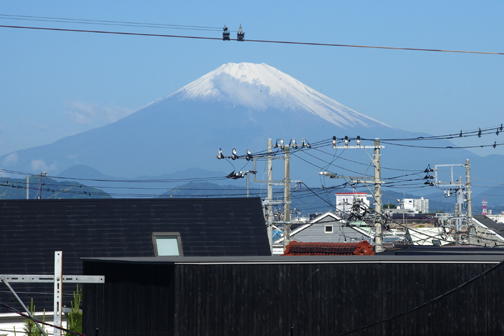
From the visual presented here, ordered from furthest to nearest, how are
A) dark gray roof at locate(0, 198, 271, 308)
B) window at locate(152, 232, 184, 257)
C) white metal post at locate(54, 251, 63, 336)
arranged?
window at locate(152, 232, 184, 257) < dark gray roof at locate(0, 198, 271, 308) < white metal post at locate(54, 251, 63, 336)

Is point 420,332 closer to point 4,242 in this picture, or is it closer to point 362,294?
point 362,294

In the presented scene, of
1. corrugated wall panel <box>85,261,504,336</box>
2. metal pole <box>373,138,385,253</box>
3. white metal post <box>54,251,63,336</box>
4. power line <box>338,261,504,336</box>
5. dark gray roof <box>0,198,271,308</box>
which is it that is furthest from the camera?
metal pole <box>373,138,385,253</box>

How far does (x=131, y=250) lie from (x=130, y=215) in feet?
7.00

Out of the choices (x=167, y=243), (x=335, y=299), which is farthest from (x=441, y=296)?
(x=167, y=243)

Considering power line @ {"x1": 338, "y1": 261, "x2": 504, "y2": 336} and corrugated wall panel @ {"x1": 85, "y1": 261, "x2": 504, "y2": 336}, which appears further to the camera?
corrugated wall panel @ {"x1": 85, "y1": 261, "x2": 504, "y2": 336}

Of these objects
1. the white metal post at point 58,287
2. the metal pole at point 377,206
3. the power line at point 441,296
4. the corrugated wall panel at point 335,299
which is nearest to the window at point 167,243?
the corrugated wall panel at point 335,299

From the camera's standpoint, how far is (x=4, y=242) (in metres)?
28.6

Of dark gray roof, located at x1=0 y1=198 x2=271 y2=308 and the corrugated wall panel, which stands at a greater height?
dark gray roof, located at x1=0 y1=198 x2=271 y2=308

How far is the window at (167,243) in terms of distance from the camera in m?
29.8

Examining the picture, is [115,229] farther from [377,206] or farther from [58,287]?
[377,206]

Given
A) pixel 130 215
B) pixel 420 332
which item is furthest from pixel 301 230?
pixel 420 332

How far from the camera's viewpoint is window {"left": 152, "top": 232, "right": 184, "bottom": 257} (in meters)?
29.8

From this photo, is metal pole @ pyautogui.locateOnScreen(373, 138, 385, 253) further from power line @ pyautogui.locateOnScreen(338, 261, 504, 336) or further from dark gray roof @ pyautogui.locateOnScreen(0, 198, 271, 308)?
power line @ pyautogui.locateOnScreen(338, 261, 504, 336)

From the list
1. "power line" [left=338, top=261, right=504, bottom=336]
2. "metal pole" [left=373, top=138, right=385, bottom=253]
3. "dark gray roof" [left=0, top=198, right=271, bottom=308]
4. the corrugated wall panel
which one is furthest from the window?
"metal pole" [left=373, top=138, right=385, bottom=253]
